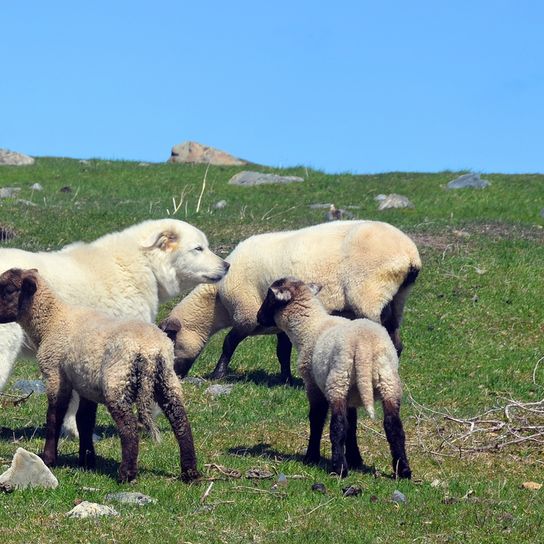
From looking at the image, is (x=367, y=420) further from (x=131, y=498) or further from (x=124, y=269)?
(x=131, y=498)

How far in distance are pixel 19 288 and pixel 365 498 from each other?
128 inches

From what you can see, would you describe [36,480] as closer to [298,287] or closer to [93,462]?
[93,462]

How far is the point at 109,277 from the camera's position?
11.4 metres

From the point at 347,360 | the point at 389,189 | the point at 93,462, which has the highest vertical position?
the point at 389,189

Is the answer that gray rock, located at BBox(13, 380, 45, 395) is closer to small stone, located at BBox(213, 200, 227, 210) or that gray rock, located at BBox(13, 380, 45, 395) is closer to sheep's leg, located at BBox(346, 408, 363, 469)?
sheep's leg, located at BBox(346, 408, 363, 469)

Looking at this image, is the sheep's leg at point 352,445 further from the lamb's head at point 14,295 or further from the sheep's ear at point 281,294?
the lamb's head at point 14,295

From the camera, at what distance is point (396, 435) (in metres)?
8.81

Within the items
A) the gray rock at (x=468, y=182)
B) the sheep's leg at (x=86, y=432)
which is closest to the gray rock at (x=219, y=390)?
the sheep's leg at (x=86, y=432)

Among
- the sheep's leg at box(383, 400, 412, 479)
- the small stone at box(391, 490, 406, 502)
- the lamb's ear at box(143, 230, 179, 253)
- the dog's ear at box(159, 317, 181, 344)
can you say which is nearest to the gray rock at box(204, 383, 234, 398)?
the dog's ear at box(159, 317, 181, 344)

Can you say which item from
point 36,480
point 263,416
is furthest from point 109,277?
point 36,480

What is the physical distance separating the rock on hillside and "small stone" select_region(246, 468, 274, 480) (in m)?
27.2

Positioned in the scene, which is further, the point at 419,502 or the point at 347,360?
the point at 347,360

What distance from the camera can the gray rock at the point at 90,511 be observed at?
732 cm

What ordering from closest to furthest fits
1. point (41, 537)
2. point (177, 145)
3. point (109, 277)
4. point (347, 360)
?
point (41, 537), point (347, 360), point (109, 277), point (177, 145)
